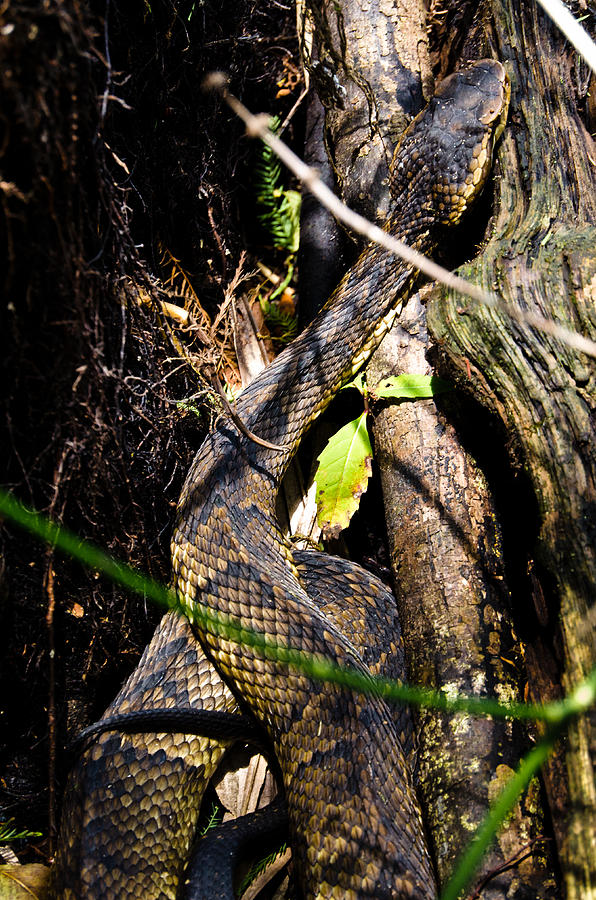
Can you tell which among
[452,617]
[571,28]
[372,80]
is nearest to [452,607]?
[452,617]

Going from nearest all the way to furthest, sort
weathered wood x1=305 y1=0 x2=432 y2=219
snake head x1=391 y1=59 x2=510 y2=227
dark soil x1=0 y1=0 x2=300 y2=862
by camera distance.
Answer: dark soil x1=0 y1=0 x2=300 y2=862, snake head x1=391 y1=59 x2=510 y2=227, weathered wood x1=305 y1=0 x2=432 y2=219

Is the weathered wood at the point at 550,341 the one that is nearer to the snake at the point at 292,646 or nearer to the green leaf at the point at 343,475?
the snake at the point at 292,646

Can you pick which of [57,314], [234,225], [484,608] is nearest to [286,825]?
[484,608]

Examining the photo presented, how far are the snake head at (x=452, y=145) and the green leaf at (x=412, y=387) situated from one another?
94 cm

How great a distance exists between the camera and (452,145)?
3.60m

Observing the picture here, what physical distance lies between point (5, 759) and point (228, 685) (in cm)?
119

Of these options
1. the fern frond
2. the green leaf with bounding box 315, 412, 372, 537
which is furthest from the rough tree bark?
the fern frond

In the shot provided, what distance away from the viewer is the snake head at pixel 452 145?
3.49 m

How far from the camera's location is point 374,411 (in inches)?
142

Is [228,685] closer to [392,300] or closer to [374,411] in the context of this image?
[374,411]

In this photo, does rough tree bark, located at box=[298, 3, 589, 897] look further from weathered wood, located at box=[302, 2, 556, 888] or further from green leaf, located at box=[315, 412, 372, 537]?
green leaf, located at box=[315, 412, 372, 537]

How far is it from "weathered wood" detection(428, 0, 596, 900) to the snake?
261 millimetres

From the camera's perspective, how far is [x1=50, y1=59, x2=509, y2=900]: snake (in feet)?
8.16

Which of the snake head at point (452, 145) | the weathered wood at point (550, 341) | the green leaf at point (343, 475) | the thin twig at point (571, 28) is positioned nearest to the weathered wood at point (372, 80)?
the snake head at point (452, 145)
